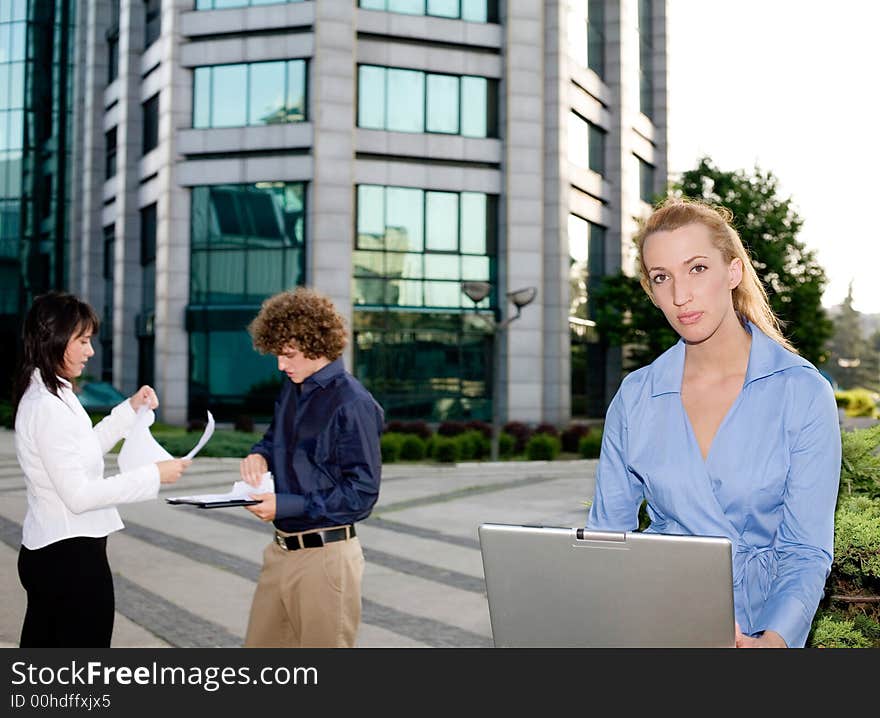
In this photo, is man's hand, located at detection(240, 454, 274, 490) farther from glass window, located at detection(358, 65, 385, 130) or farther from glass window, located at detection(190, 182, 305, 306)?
glass window, located at detection(358, 65, 385, 130)

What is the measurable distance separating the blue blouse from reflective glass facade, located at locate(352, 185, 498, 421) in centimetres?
2915

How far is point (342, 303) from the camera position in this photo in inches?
1208

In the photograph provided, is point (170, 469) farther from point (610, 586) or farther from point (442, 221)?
point (442, 221)

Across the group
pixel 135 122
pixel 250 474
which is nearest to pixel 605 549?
pixel 250 474

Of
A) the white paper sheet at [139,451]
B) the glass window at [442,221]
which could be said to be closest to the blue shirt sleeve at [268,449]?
the white paper sheet at [139,451]

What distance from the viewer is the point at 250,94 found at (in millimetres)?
32156

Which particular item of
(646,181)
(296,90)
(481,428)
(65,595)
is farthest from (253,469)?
(646,181)

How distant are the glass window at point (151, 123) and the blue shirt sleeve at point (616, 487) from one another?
3596cm

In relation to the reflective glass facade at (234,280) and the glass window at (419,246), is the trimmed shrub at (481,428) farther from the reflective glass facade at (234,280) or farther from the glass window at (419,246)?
the reflective glass facade at (234,280)

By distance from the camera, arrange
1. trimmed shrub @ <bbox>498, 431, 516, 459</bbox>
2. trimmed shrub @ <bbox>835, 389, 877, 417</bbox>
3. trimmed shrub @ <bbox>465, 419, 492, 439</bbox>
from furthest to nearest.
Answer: trimmed shrub @ <bbox>835, 389, 877, 417</bbox>, trimmed shrub @ <bbox>465, 419, 492, 439</bbox>, trimmed shrub @ <bbox>498, 431, 516, 459</bbox>

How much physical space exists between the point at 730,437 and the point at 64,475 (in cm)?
264

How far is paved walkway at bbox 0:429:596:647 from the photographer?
285 inches

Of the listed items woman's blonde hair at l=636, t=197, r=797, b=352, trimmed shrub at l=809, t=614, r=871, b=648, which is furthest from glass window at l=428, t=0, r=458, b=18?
woman's blonde hair at l=636, t=197, r=797, b=352
